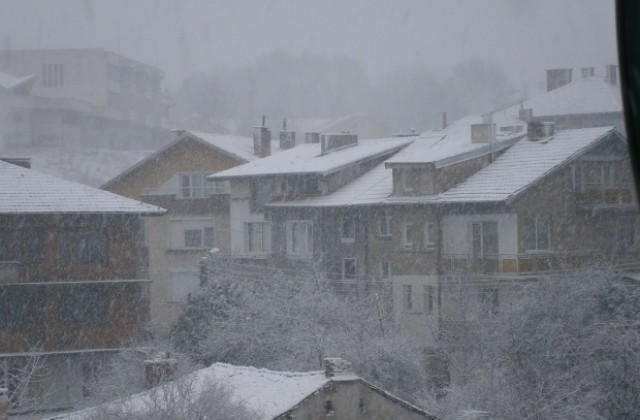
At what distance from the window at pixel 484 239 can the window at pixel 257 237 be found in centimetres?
896

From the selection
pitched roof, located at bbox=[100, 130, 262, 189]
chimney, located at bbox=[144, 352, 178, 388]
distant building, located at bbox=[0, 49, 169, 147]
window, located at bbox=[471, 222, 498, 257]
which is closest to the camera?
chimney, located at bbox=[144, 352, 178, 388]

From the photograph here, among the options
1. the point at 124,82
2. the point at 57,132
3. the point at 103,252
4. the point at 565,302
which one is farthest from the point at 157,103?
the point at 565,302

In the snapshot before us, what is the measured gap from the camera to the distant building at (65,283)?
92.0ft

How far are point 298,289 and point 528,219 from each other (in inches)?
280

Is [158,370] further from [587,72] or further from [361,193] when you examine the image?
[587,72]

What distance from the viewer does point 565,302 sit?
80.0 feet

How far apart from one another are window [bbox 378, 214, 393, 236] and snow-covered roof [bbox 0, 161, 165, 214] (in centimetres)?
722

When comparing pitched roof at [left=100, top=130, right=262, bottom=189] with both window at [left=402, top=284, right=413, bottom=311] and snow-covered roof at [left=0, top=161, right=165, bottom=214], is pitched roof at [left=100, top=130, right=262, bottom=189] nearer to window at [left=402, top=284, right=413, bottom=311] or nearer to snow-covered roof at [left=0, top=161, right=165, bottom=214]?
snow-covered roof at [left=0, top=161, right=165, bottom=214]

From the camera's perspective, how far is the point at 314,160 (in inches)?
1441

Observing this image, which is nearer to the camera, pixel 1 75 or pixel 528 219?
pixel 528 219

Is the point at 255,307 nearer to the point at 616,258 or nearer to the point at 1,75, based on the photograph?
the point at 616,258

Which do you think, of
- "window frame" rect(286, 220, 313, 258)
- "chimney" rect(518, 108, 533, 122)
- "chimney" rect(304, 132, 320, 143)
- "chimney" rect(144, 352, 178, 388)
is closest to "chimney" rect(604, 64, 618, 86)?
"chimney" rect(518, 108, 533, 122)

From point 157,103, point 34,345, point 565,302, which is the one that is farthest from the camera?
point 157,103

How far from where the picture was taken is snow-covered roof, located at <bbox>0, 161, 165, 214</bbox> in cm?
2897
